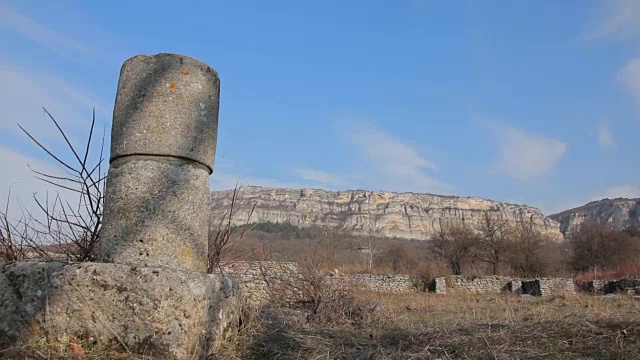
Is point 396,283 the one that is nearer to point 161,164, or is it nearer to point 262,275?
point 262,275

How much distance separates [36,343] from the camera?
92.3 inches

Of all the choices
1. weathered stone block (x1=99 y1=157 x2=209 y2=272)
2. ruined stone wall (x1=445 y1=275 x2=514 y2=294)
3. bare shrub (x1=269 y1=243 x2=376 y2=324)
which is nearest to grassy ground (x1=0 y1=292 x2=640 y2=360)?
weathered stone block (x1=99 y1=157 x2=209 y2=272)

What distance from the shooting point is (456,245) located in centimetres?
3284

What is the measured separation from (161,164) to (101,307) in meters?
0.96

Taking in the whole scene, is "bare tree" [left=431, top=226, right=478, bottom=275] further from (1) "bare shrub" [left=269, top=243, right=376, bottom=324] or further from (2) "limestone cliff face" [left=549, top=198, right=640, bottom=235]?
(2) "limestone cliff face" [left=549, top=198, right=640, bottom=235]

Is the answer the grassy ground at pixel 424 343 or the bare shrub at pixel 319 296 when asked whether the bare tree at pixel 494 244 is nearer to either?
the bare shrub at pixel 319 296

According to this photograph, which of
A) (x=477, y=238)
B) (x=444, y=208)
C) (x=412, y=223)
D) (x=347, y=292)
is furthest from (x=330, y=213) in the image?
(x=347, y=292)

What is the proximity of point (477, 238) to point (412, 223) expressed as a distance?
246 feet

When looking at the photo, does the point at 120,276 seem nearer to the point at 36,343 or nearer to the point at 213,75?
the point at 36,343

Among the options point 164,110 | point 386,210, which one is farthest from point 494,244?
point 386,210

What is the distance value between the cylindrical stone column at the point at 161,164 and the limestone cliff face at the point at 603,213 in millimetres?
106642

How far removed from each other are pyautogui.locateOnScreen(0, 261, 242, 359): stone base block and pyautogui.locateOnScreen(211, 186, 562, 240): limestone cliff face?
89159 mm

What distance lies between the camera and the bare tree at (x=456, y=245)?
3259 cm

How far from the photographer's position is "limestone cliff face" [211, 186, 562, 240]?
319 ft
